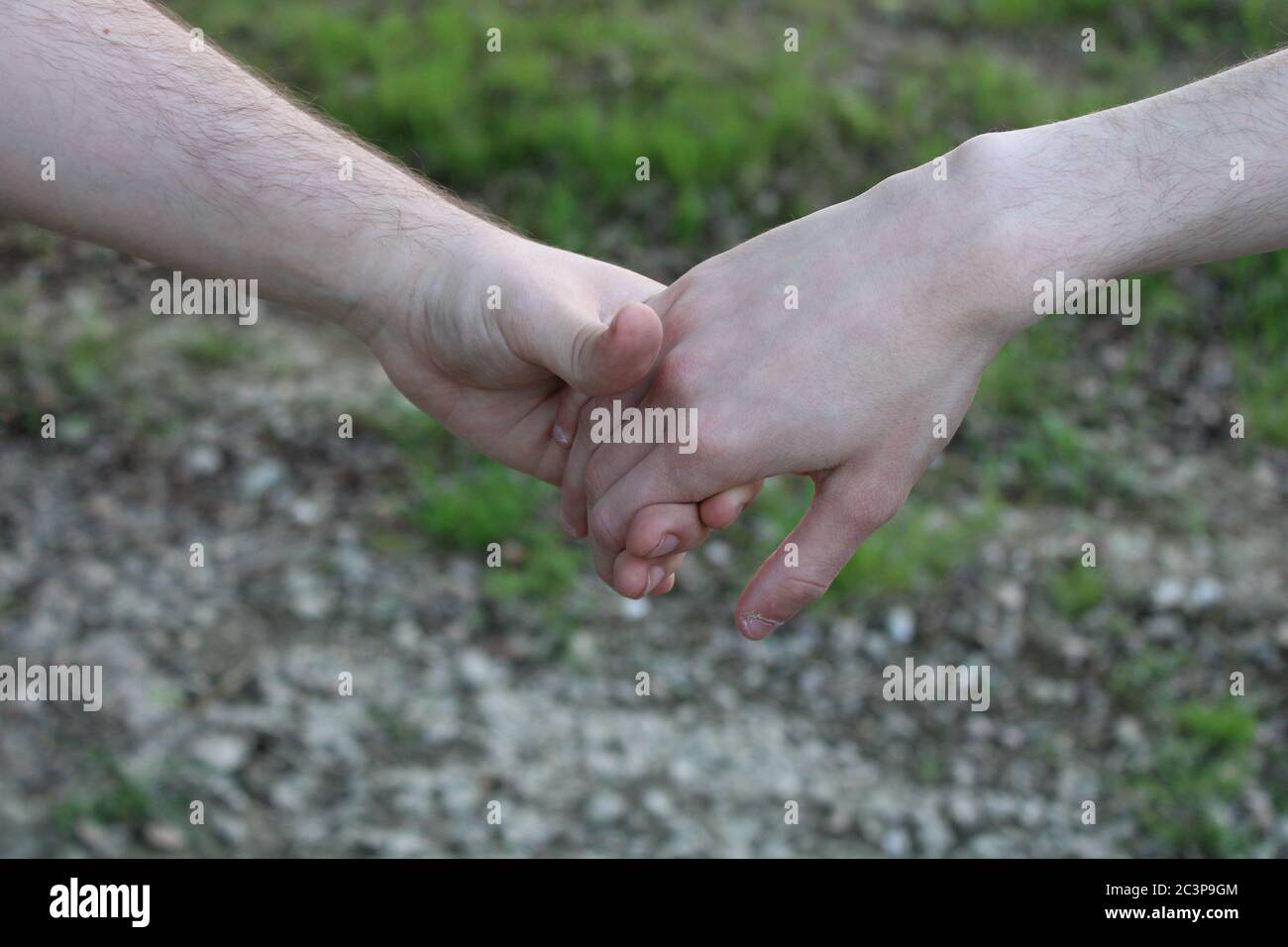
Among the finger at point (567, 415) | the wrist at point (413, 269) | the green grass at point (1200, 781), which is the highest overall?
the wrist at point (413, 269)

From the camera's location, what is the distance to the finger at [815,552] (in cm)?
243

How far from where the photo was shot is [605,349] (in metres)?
2.19

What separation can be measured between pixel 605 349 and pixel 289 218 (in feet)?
2.44

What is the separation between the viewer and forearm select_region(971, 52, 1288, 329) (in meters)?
2.29

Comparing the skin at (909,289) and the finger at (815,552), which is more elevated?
the skin at (909,289)

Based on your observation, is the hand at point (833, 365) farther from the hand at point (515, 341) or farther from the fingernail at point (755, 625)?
the hand at point (515, 341)

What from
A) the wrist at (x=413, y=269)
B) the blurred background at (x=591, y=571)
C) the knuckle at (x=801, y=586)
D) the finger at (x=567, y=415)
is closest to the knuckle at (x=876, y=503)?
the knuckle at (x=801, y=586)

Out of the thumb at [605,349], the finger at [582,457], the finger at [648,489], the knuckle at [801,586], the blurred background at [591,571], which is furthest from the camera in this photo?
the blurred background at [591,571]

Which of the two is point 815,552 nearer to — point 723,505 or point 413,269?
point 723,505

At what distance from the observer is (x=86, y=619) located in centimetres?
340

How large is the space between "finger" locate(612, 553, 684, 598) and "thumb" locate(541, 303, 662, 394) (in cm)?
44

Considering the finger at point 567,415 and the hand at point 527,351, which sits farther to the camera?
the finger at point 567,415
